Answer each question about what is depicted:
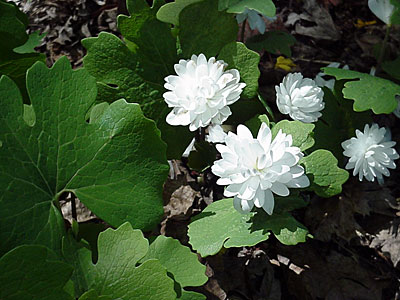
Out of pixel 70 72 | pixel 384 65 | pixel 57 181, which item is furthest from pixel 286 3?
pixel 57 181

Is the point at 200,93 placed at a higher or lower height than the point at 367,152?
higher

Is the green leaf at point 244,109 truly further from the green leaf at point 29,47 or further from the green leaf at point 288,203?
the green leaf at point 29,47

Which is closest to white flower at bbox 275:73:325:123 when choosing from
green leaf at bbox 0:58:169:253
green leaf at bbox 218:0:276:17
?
green leaf at bbox 218:0:276:17

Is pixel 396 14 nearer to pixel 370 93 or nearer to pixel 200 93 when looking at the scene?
pixel 370 93

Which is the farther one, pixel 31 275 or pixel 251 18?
pixel 251 18

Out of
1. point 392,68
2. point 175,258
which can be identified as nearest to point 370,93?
point 392,68

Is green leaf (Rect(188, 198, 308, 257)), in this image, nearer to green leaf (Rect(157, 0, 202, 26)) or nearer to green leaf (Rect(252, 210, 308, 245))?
green leaf (Rect(252, 210, 308, 245))

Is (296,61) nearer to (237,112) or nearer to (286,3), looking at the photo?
(286,3)
